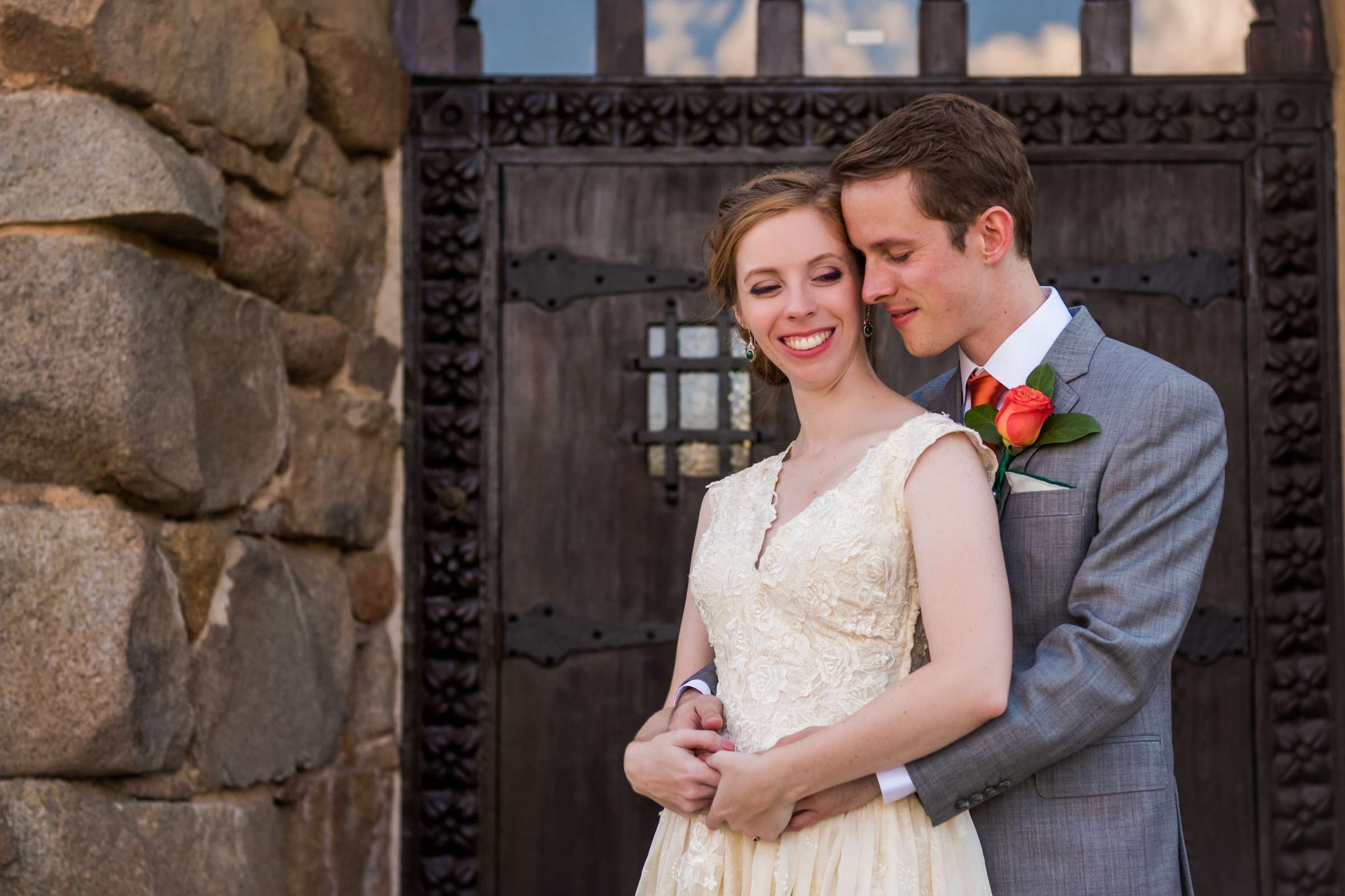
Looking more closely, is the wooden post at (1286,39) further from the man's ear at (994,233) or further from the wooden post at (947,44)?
the man's ear at (994,233)

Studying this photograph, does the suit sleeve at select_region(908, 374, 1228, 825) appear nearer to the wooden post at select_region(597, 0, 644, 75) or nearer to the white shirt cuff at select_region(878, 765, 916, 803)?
the white shirt cuff at select_region(878, 765, 916, 803)

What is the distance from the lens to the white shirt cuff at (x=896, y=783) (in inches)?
58.9

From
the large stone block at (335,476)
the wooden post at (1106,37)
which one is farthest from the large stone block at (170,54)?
the wooden post at (1106,37)

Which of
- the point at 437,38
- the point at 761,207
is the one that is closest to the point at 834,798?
the point at 761,207

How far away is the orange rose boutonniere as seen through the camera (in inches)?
63.3

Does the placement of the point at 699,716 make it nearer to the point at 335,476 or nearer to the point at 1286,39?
the point at 335,476

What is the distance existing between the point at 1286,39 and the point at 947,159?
1877 millimetres

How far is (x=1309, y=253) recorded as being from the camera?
3043 mm

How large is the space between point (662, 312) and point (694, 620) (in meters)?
1.36

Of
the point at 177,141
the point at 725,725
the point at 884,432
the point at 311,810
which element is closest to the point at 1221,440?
the point at 884,432

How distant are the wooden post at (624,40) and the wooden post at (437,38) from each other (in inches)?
11.5

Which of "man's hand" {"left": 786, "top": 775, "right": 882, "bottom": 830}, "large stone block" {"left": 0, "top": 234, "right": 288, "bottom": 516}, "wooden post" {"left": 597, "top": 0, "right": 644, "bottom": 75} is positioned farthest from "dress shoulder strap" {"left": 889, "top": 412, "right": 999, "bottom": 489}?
"wooden post" {"left": 597, "top": 0, "right": 644, "bottom": 75}

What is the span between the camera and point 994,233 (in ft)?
5.64

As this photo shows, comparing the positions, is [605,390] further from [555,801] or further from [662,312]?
[555,801]
